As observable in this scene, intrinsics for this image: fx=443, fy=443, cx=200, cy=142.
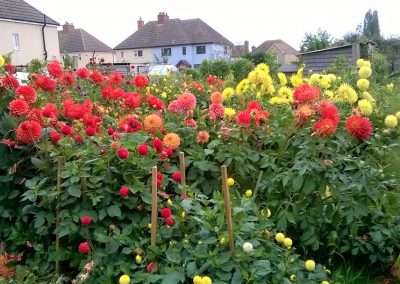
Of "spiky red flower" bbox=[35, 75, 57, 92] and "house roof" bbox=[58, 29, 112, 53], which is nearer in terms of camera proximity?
"spiky red flower" bbox=[35, 75, 57, 92]

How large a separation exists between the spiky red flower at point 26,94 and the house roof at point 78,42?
45.3 m

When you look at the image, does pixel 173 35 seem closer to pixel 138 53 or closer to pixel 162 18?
pixel 162 18

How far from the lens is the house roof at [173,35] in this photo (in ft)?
151

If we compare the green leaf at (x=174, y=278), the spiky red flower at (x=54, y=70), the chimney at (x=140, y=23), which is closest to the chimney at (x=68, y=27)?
the chimney at (x=140, y=23)

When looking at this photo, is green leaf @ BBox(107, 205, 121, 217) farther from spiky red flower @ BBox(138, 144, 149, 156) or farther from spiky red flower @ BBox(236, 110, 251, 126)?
spiky red flower @ BBox(236, 110, 251, 126)

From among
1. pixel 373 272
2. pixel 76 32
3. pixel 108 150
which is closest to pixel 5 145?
pixel 108 150

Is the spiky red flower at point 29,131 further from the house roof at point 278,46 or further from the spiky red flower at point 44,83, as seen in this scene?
the house roof at point 278,46

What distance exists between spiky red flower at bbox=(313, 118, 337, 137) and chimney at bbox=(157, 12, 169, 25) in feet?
159

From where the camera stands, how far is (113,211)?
6.27ft

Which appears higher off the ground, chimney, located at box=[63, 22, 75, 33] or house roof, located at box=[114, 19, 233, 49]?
chimney, located at box=[63, 22, 75, 33]

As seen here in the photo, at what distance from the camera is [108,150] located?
202 centimetres

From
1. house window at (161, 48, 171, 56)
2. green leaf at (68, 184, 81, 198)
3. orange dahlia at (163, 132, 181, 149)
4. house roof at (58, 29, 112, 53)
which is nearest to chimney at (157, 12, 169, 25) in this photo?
house window at (161, 48, 171, 56)

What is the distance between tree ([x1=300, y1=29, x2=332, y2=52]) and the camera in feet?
98.8

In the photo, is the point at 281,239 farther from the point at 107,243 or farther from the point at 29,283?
the point at 29,283
